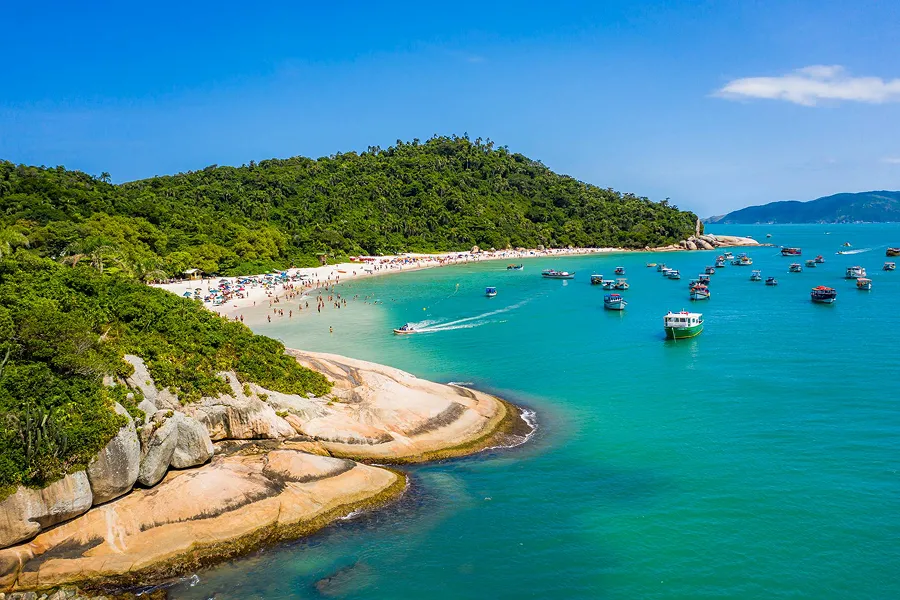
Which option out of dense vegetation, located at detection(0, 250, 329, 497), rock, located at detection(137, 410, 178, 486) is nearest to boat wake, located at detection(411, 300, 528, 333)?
dense vegetation, located at detection(0, 250, 329, 497)

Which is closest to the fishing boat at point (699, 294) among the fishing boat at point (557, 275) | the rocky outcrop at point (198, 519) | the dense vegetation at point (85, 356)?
the fishing boat at point (557, 275)

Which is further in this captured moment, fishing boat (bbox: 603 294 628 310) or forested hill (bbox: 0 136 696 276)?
forested hill (bbox: 0 136 696 276)

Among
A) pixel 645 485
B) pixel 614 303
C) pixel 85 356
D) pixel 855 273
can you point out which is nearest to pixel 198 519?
pixel 85 356

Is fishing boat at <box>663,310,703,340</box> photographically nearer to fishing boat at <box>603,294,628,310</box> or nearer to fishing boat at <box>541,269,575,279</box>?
fishing boat at <box>603,294,628,310</box>

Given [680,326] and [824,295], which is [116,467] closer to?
[680,326]

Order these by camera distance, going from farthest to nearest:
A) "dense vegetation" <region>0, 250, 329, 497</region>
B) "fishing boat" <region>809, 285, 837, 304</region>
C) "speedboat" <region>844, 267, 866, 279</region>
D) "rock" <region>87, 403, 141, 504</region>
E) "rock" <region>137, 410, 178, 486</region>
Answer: "speedboat" <region>844, 267, 866, 279</region> → "fishing boat" <region>809, 285, 837, 304</region> → "rock" <region>137, 410, 178, 486</region> → "rock" <region>87, 403, 141, 504</region> → "dense vegetation" <region>0, 250, 329, 497</region>

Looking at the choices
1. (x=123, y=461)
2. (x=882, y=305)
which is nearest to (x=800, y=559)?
(x=123, y=461)

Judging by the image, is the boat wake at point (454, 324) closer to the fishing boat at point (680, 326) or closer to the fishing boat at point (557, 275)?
the fishing boat at point (680, 326)

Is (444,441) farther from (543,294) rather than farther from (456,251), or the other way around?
(456,251)
